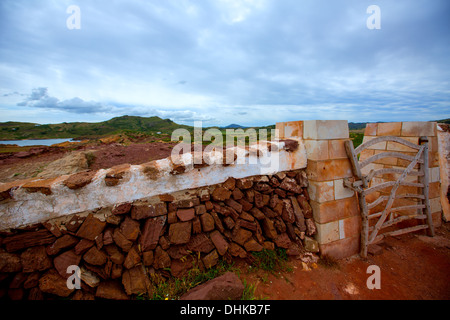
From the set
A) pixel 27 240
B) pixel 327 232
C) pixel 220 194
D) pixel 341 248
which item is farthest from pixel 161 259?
pixel 341 248

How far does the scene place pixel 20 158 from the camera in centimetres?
912

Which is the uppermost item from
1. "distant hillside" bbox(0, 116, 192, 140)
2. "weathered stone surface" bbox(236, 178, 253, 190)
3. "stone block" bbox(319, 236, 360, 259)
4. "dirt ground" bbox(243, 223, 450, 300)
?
"distant hillside" bbox(0, 116, 192, 140)

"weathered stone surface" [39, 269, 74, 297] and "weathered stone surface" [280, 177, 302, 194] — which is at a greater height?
"weathered stone surface" [280, 177, 302, 194]

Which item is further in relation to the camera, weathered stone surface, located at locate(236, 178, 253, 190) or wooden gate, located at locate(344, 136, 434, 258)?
wooden gate, located at locate(344, 136, 434, 258)

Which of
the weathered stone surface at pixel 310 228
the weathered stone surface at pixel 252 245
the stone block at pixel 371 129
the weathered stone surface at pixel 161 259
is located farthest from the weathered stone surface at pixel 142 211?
the stone block at pixel 371 129

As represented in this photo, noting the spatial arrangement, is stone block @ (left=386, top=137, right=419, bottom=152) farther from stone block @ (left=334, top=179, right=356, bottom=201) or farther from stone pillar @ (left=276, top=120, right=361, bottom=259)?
stone block @ (left=334, top=179, right=356, bottom=201)

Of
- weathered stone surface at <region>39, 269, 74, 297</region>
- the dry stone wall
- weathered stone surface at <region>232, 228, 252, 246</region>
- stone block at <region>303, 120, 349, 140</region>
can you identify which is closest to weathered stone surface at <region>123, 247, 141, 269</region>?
the dry stone wall

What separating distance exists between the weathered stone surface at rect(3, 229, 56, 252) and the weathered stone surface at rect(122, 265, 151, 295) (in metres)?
0.97

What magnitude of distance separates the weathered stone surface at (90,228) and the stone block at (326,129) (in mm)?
3456

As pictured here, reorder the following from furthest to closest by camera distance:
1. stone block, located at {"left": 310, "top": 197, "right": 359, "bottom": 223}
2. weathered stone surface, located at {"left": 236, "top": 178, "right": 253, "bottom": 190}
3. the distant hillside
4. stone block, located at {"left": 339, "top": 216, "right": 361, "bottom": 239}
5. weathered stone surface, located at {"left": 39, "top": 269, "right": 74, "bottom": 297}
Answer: the distant hillside < stone block, located at {"left": 339, "top": 216, "right": 361, "bottom": 239} < stone block, located at {"left": 310, "top": 197, "right": 359, "bottom": 223} < weathered stone surface, located at {"left": 236, "top": 178, "right": 253, "bottom": 190} < weathered stone surface, located at {"left": 39, "top": 269, "right": 74, "bottom": 297}

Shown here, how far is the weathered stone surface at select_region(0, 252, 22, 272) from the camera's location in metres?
2.04

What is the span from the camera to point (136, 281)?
2.42 metres

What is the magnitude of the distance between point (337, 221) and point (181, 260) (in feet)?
9.00
